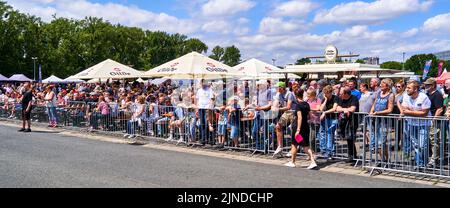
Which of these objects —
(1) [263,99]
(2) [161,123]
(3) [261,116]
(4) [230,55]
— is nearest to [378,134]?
(3) [261,116]

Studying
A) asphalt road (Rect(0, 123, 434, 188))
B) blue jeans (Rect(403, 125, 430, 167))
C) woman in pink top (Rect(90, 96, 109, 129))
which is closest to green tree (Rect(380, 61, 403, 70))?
woman in pink top (Rect(90, 96, 109, 129))

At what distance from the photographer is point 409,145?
7785 millimetres

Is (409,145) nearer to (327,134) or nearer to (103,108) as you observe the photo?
(327,134)

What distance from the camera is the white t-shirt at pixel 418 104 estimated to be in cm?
758

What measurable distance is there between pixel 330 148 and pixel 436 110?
95.3 inches

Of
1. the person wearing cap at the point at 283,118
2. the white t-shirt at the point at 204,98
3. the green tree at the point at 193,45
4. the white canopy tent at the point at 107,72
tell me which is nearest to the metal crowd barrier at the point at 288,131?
the person wearing cap at the point at 283,118

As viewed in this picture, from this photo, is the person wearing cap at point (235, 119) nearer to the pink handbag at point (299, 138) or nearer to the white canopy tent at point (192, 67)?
the pink handbag at point (299, 138)

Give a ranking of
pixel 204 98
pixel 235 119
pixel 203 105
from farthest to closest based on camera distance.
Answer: pixel 204 98 < pixel 203 105 < pixel 235 119

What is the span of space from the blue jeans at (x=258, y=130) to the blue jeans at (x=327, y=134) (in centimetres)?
140

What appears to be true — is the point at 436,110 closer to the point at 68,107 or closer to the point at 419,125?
the point at 419,125

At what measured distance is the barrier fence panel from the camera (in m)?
7.45

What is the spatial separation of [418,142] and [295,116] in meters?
2.40

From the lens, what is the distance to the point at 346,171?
822 centimetres

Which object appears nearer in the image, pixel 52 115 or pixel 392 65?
pixel 52 115
